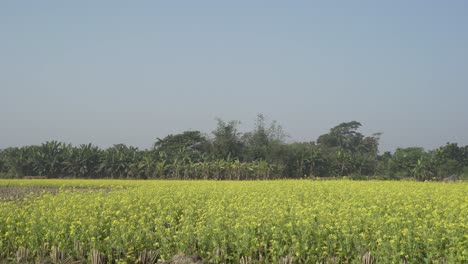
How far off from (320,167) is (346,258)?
44.8m

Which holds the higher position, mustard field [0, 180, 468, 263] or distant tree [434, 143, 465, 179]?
distant tree [434, 143, 465, 179]

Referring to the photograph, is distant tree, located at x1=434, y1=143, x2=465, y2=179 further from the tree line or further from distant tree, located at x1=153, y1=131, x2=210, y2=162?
distant tree, located at x1=153, y1=131, x2=210, y2=162

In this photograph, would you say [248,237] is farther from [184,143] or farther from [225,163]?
[184,143]

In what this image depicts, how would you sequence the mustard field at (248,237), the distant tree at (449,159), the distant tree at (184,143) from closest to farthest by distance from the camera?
the mustard field at (248,237), the distant tree at (449,159), the distant tree at (184,143)

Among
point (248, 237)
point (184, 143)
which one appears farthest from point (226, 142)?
point (248, 237)

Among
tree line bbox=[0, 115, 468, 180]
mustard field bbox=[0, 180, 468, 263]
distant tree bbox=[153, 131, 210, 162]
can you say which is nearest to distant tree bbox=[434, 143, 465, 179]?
tree line bbox=[0, 115, 468, 180]

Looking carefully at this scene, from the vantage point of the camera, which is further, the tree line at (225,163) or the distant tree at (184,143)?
the distant tree at (184,143)

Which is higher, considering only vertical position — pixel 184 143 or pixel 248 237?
pixel 184 143

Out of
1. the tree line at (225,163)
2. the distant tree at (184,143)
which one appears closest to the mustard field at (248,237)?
the tree line at (225,163)

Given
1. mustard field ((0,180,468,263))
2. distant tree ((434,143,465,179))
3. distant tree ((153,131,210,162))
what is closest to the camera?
mustard field ((0,180,468,263))

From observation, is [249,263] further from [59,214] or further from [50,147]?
[50,147]

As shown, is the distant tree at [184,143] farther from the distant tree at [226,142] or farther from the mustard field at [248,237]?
the mustard field at [248,237]

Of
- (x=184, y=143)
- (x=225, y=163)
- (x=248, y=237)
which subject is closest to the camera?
(x=248, y=237)

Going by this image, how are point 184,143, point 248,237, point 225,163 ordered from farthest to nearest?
point 184,143 → point 225,163 → point 248,237
